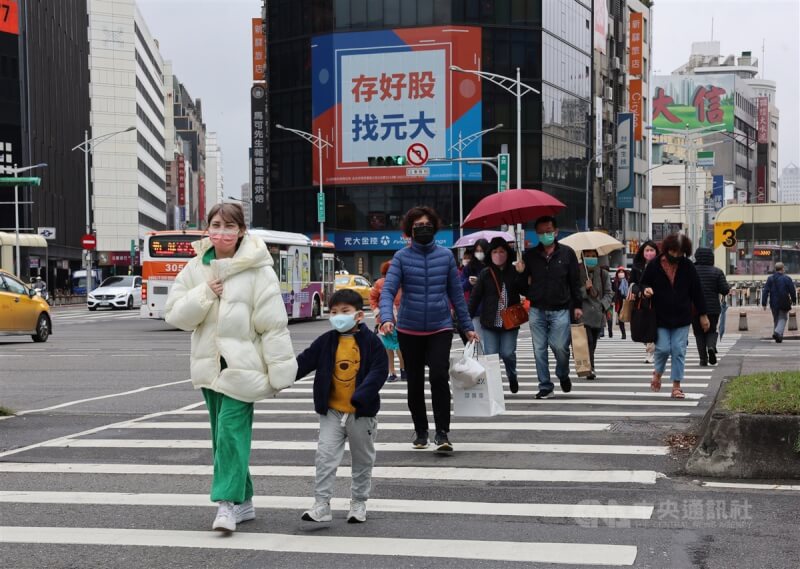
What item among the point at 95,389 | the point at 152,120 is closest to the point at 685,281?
the point at 95,389

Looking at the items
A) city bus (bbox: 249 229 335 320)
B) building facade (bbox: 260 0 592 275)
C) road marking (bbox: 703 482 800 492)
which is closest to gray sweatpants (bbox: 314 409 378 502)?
road marking (bbox: 703 482 800 492)

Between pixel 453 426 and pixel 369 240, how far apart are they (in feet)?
202

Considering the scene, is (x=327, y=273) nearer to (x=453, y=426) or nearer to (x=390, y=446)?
(x=453, y=426)

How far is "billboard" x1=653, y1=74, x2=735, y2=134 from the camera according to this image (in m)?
145

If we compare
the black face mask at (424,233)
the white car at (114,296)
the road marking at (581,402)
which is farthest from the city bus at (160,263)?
the black face mask at (424,233)

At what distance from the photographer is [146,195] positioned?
414ft

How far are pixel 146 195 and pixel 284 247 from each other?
308ft

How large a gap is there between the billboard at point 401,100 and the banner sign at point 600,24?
17.2m

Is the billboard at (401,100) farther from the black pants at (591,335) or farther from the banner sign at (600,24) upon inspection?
the black pants at (591,335)

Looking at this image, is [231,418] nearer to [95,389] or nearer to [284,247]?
[95,389]

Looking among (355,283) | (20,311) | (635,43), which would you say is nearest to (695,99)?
(635,43)

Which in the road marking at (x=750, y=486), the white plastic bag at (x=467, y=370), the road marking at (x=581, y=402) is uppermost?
the white plastic bag at (x=467, y=370)

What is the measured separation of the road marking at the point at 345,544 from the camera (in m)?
5.65

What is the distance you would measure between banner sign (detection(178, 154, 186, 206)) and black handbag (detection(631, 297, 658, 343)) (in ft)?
529
